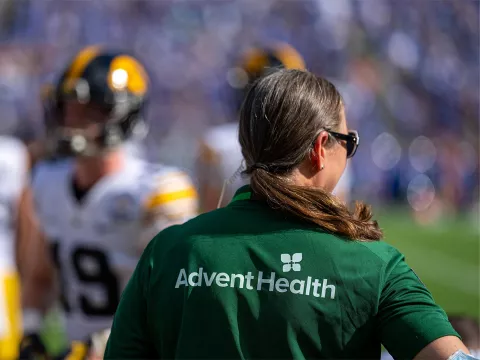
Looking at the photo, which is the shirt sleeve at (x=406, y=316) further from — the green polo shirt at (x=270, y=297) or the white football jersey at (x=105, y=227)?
the white football jersey at (x=105, y=227)

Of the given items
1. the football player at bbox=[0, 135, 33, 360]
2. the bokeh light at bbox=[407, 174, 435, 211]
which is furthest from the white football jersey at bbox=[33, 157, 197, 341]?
the bokeh light at bbox=[407, 174, 435, 211]

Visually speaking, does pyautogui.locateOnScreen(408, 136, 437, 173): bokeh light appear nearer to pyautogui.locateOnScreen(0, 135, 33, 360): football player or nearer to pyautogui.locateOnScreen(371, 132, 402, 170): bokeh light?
pyautogui.locateOnScreen(371, 132, 402, 170): bokeh light

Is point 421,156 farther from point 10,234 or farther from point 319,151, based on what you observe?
point 319,151

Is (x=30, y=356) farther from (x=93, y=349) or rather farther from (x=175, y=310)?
(x=175, y=310)

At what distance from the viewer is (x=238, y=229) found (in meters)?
1.96

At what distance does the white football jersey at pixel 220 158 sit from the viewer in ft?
16.3

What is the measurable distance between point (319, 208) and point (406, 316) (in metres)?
0.32

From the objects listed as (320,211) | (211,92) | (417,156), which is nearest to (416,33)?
(417,156)

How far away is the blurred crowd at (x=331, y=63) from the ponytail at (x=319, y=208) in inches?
645

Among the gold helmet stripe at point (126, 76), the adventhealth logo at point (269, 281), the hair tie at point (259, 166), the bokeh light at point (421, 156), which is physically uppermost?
the gold helmet stripe at point (126, 76)

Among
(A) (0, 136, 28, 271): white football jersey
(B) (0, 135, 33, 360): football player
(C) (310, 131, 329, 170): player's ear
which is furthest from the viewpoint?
(A) (0, 136, 28, 271): white football jersey

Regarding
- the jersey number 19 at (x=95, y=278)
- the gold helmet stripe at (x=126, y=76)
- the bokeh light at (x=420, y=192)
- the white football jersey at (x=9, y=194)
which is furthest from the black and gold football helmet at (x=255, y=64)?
the bokeh light at (x=420, y=192)

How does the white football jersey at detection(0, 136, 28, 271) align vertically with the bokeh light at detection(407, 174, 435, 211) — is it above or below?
above

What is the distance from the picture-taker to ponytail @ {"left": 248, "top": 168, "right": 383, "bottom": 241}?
1.90 m
